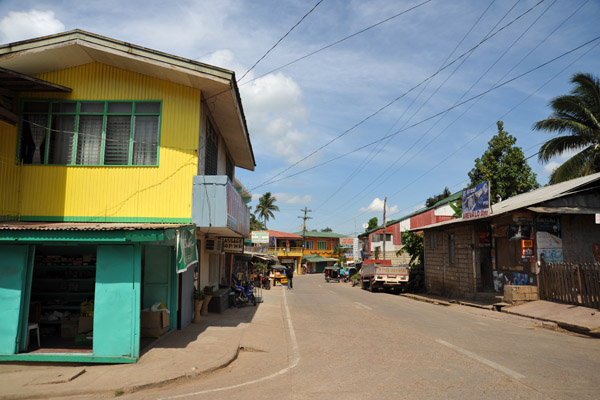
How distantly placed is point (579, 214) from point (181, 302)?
1542 cm

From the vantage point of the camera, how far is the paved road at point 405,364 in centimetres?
642

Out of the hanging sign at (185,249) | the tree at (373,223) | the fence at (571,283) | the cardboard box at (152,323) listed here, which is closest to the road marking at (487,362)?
the hanging sign at (185,249)

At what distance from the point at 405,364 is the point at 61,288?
31.1 ft

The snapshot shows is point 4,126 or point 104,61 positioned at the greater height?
point 104,61

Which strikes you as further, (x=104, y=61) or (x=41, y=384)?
(x=104, y=61)

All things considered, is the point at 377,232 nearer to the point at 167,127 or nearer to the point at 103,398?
the point at 167,127

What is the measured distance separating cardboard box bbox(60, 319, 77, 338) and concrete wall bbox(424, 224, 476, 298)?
715 inches

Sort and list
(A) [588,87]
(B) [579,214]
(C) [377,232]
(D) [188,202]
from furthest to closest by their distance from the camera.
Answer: (C) [377,232]
(A) [588,87]
(B) [579,214]
(D) [188,202]

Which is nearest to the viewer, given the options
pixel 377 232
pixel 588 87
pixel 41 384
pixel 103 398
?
pixel 103 398

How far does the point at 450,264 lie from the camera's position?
2577 cm

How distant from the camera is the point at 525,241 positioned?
1805cm

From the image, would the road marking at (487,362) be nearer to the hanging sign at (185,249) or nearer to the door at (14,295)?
the hanging sign at (185,249)

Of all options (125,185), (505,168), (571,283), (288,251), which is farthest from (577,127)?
(288,251)

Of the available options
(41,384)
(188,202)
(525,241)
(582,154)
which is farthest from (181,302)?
(582,154)
